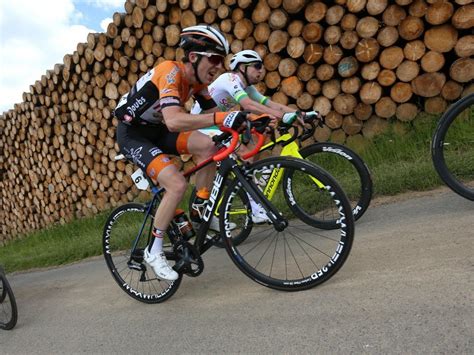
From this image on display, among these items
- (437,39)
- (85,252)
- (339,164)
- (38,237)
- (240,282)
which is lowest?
(38,237)

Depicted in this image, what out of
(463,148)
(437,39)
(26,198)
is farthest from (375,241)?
(26,198)

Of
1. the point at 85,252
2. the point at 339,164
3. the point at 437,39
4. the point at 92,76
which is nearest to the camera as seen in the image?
the point at 339,164

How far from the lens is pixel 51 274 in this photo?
16.7 feet

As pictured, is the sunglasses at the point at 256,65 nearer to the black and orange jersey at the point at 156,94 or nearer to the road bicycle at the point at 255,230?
the black and orange jersey at the point at 156,94

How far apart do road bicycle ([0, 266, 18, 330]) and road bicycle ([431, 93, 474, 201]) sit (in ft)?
11.5

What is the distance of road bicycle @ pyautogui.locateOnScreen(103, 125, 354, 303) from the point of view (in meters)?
2.54

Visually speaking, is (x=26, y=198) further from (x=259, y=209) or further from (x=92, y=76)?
(x=259, y=209)

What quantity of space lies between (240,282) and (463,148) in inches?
125

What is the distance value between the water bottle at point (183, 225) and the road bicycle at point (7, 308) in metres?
1.48

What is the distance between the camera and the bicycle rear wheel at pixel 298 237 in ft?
8.02

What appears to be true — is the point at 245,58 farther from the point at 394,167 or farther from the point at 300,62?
the point at 394,167

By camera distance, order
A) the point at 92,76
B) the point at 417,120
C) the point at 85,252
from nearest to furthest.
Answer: the point at 417,120 → the point at 85,252 → the point at 92,76

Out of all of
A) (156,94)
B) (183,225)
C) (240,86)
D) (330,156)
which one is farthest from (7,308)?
(330,156)

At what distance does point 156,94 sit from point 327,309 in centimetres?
183
